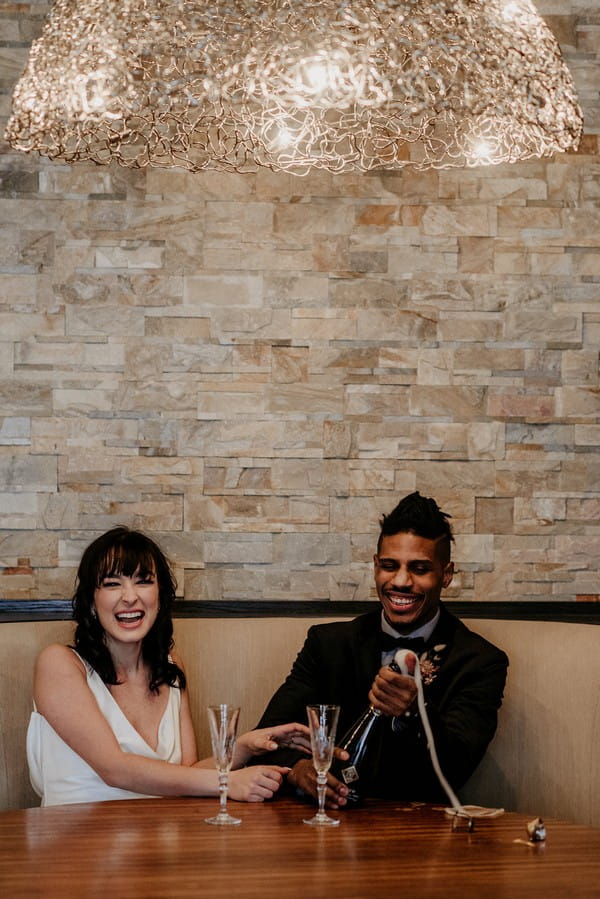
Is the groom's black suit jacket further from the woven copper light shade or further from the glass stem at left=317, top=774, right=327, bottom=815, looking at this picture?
the woven copper light shade

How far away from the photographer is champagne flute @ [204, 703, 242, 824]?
1877 millimetres

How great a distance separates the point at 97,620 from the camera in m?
2.55

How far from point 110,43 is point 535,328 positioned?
174 centimetres

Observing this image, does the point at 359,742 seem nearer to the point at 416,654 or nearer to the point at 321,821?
the point at 416,654

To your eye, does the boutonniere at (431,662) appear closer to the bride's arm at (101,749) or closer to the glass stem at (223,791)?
the bride's arm at (101,749)

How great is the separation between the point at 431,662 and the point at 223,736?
31.3 inches

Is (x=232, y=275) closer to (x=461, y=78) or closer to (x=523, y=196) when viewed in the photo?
(x=523, y=196)

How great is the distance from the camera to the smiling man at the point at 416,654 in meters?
2.41

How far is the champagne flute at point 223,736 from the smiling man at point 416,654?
44cm

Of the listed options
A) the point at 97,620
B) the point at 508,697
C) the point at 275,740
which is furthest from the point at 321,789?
the point at 508,697

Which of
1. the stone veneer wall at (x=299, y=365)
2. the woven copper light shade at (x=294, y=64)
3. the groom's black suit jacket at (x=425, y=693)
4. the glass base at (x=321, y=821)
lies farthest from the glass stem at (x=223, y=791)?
the stone veneer wall at (x=299, y=365)

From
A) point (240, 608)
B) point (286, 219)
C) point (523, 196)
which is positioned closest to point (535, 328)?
point (523, 196)

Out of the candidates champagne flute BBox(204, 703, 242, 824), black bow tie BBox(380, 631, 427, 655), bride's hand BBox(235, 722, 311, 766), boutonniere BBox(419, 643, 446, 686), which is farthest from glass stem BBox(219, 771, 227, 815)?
black bow tie BBox(380, 631, 427, 655)

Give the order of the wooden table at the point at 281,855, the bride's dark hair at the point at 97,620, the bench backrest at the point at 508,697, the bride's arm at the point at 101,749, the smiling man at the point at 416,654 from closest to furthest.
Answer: the wooden table at the point at 281,855 < the bride's arm at the point at 101,749 < the smiling man at the point at 416,654 < the bride's dark hair at the point at 97,620 < the bench backrest at the point at 508,697
